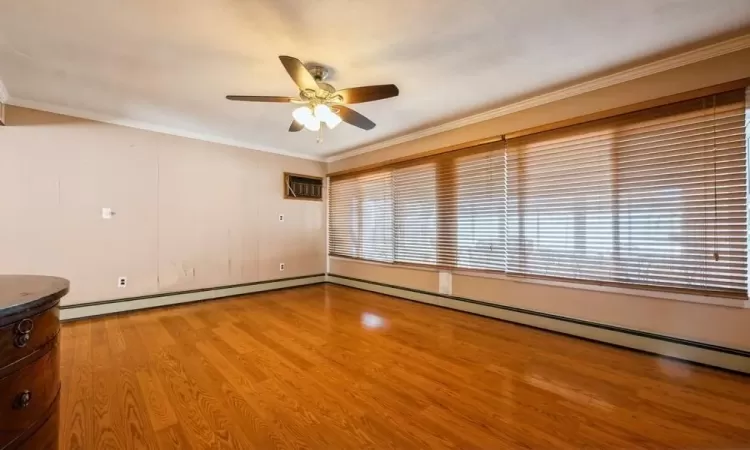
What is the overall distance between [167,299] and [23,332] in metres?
3.53

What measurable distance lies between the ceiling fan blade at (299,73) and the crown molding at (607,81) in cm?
219

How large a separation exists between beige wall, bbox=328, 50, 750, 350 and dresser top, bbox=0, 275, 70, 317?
3.55 m

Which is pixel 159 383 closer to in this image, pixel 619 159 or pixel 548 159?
pixel 548 159

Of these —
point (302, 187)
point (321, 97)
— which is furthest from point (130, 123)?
point (321, 97)

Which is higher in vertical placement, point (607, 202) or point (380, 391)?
point (607, 202)

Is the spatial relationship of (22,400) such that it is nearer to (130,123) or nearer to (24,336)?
(24,336)

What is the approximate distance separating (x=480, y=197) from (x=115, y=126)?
447 centimetres

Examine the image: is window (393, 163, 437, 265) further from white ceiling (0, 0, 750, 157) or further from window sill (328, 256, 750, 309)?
white ceiling (0, 0, 750, 157)

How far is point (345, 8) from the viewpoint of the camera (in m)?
1.82

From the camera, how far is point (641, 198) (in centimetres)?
255

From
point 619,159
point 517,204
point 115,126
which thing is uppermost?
point 115,126

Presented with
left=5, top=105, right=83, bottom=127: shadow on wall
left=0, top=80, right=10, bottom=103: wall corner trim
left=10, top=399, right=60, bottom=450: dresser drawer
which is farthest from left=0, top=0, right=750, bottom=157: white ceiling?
left=10, top=399, right=60, bottom=450: dresser drawer

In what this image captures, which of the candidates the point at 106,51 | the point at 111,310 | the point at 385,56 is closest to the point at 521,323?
the point at 385,56

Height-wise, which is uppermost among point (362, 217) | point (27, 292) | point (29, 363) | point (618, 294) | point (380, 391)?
point (362, 217)
